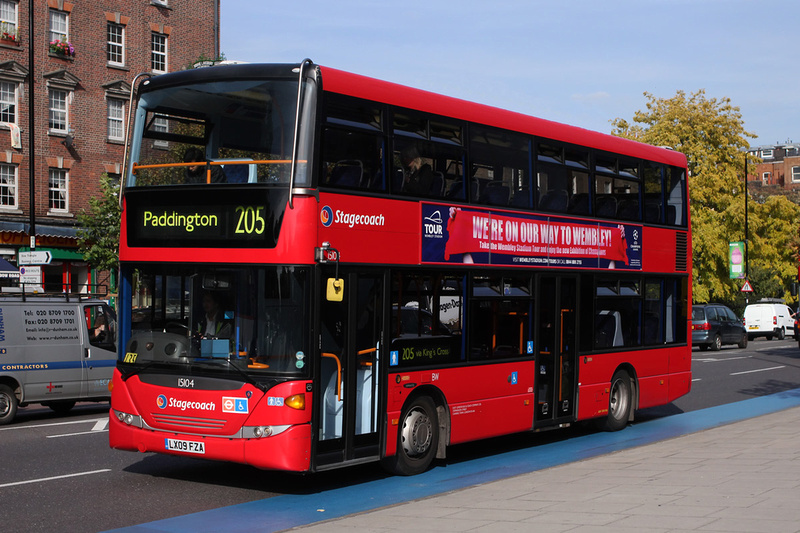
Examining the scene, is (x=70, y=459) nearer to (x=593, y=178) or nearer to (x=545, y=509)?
(x=545, y=509)

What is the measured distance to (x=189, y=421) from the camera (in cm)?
990

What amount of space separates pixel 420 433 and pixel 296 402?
223 cm

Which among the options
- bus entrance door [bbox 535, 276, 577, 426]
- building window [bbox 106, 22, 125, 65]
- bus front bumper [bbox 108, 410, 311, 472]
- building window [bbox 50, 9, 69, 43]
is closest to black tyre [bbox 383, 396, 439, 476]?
bus front bumper [bbox 108, 410, 311, 472]

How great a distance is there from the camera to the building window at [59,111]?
124 ft

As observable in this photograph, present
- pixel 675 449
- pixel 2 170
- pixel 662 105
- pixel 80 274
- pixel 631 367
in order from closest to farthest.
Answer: pixel 675 449 → pixel 631 367 → pixel 2 170 → pixel 80 274 → pixel 662 105

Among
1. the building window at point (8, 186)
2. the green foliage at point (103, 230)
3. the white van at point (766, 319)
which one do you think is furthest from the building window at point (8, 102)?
the white van at point (766, 319)

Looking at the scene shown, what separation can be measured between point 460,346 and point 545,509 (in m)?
3.31

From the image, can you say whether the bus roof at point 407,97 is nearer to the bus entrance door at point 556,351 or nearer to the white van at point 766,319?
the bus entrance door at point 556,351

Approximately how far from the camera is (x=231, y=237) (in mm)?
9797

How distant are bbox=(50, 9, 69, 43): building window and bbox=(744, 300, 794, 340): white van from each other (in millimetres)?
36674

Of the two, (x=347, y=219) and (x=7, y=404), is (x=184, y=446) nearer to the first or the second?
(x=347, y=219)

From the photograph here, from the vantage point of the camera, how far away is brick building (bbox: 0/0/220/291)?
36125 millimetres

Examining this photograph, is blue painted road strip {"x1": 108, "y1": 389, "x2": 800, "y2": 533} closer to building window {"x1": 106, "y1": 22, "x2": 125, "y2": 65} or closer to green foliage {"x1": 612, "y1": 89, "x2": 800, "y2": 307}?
building window {"x1": 106, "y1": 22, "x2": 125, "y2": 65}

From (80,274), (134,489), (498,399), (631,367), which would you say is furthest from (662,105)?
(134,489)
